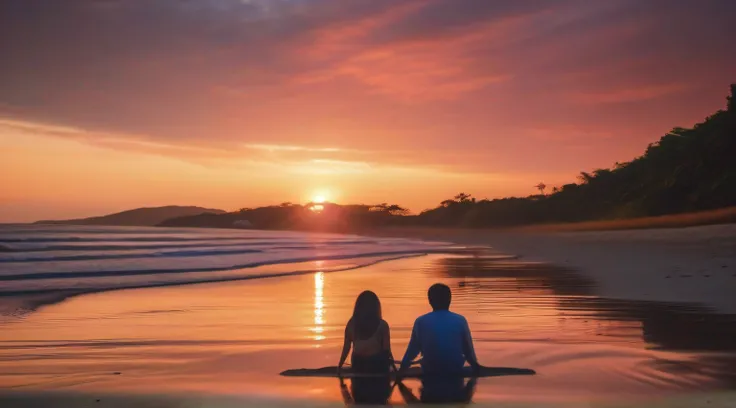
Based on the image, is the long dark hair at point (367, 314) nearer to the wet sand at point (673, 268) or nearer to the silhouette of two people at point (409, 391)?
the silhouette of two people at point (409, 391)

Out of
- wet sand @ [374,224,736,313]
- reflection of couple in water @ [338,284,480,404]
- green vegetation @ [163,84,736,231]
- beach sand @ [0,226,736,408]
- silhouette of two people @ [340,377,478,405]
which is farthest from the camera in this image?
green vegetation @ [163,84,736,231]

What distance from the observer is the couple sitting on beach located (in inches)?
303

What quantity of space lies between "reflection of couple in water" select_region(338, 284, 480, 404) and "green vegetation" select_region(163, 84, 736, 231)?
4940 centimetres

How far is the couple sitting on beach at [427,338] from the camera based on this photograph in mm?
7699

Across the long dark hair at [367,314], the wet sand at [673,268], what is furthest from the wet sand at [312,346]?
the wet sand at [673,268]

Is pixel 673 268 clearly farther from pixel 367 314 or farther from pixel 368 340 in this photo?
pixel 367 314

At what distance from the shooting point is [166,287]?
20.8 meters

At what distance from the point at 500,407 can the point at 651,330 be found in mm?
5745

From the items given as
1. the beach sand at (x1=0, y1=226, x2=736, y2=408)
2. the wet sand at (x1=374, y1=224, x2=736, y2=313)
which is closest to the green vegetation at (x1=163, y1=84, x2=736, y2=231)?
the wet sand at (x1=374, y1=224, x2=736, y2=313)

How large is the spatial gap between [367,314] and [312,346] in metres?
3.03

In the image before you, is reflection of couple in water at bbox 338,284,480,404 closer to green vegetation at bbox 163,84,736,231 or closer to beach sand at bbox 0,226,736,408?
beach sand at bbox 0,226,736,408

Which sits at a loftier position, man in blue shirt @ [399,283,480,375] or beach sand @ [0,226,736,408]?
man in blue shirt @ [399,283,480,375]

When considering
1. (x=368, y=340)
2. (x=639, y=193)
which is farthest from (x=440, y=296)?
(x=639, y=193)

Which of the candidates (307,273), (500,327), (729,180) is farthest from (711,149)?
(500,327)
